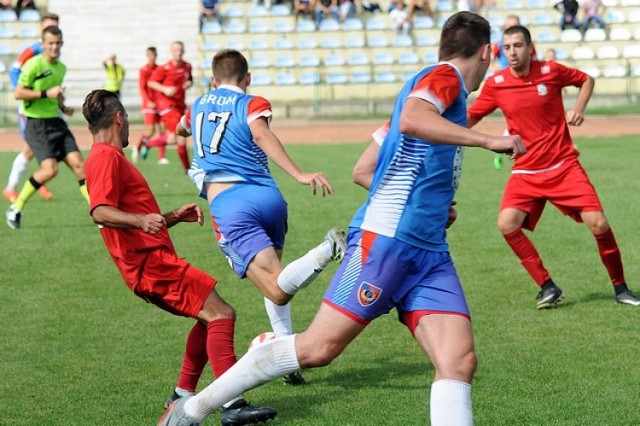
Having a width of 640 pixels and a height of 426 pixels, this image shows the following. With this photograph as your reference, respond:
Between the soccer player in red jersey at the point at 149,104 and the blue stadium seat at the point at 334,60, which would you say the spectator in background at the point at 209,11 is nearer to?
the blue stadium seat at the point at 334,60

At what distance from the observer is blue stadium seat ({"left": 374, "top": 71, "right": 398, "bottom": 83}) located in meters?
34.1

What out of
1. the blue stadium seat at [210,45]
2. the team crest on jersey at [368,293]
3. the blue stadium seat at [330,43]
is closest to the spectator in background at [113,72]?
the blue stadium seat at [210,45]

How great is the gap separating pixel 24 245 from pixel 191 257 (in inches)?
79.9

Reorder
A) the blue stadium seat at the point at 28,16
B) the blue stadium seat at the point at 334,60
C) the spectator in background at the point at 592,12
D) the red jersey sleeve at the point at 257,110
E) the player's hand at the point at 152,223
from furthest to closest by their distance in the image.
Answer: the spectator in background at the point at 592,12 → the blue stadium seat at the point at 28,16 → the blue stadium seat at the point at 334,60 → the red jersey sleeve at the point at 257,110 → the player's hand at the point at 152,223

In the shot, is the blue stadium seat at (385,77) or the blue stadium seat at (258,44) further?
the blue stadium seat at (258,44)

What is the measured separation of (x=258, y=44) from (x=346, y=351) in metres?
28.9

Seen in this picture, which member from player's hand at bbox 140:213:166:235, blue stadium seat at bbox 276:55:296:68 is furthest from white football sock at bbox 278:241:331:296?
blue stadium seat at bbox 276:55:296:68

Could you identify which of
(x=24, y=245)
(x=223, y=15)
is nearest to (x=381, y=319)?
(x=24, y=245)

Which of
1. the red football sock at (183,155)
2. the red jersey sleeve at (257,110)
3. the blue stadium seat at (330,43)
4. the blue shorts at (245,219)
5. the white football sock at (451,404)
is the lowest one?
the red football sock at (183,155)

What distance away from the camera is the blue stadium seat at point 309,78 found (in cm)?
3369

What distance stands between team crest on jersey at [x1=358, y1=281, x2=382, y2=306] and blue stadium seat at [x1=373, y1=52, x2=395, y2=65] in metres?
30.9

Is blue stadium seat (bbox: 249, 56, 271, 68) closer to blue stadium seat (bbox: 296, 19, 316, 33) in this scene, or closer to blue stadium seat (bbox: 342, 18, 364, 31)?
blue stadium seat (bbox: 296, 19, 316, 33)

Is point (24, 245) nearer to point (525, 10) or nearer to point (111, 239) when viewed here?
point (111, 239)

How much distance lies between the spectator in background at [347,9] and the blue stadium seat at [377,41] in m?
1.18
